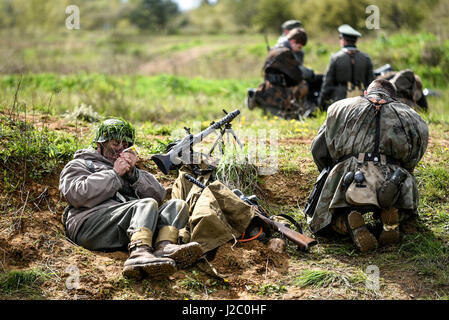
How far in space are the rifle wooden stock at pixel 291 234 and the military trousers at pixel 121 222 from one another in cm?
79

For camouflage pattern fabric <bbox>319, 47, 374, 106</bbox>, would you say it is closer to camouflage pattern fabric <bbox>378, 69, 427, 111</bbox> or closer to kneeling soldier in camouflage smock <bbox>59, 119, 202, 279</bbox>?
camouflage pattern fabric <bbox>378, 69, 427, 111</bbox>

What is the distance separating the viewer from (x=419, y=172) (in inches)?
233

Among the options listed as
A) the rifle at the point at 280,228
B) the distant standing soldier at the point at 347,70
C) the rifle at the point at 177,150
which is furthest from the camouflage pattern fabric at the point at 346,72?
the rifle at the point at 280,228

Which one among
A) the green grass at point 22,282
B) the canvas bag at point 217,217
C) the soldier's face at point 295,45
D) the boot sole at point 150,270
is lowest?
the green grass at point 22,282

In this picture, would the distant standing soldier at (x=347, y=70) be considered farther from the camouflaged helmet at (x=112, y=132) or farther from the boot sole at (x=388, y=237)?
the camouflaged helmet at (x=112, y=132)

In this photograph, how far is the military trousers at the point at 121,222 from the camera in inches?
164

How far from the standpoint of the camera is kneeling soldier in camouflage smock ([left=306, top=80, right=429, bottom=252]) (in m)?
4.47

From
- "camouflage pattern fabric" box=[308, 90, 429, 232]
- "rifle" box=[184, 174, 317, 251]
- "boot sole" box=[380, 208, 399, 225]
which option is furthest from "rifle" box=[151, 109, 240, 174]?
"boot sole" box=[380, 208, 399, 225]

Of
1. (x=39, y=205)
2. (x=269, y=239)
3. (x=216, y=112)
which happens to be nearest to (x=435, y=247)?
(x=269, y=239)

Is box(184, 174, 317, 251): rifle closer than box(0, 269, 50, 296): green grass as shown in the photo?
No

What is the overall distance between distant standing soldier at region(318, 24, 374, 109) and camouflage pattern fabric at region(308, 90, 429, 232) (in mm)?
4009

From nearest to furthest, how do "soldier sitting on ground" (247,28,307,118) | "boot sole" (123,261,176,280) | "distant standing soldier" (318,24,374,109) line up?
"boot sole" (123,261,176,280)
"distant standing soldier" (318,24,374,109)
"soldier sitting on ground" (247,28,307,118)

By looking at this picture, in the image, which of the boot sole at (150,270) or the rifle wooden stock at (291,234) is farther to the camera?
the rifle wooden stock at (291,234)
